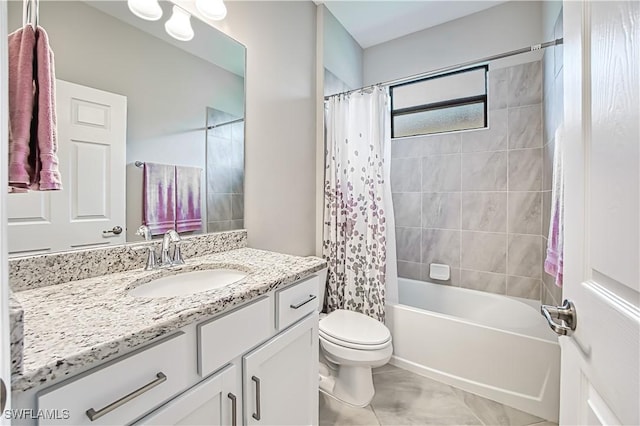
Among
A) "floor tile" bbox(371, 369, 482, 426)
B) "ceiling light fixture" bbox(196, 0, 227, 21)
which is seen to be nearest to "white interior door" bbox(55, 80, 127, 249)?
"ceiling light fixture" bbox(196, 0, 227, 21)

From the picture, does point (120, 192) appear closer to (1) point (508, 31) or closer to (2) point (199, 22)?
(2) point (199, 22)

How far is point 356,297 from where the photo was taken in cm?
205

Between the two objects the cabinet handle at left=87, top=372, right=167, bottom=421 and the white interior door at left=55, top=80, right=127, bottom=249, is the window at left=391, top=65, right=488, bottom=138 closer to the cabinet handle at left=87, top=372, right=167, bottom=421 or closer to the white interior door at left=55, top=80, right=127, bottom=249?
the white interior door at left=55, top=80, right=127, bottom=249

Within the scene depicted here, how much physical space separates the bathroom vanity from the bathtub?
3.15 ft

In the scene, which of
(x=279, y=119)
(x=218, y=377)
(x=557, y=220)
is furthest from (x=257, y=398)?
(x=557, y=220)

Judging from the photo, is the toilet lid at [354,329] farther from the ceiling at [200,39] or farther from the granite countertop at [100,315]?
the ceiling at [200,39]

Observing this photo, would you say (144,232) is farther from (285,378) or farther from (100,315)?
(285,378)

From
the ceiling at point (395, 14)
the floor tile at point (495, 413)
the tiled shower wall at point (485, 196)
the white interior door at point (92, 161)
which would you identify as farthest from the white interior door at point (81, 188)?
the tiled shower wall at point (485, 196)

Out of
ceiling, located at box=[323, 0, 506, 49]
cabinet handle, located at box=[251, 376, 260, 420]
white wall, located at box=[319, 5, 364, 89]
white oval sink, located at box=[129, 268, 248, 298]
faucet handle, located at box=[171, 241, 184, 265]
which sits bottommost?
cabinet handle, located at box=[251, 376, 260, 420]

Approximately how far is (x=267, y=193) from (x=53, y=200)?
0.99 metres

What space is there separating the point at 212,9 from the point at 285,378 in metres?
1.67

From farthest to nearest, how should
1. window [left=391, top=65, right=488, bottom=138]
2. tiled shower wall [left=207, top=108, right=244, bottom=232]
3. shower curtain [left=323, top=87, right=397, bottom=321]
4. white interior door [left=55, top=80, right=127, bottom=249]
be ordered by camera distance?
window [left=391, top=65, right=488, bottom=138] → shower curtain [left=323, top=87, right=397, bottom=321] → tiled shower wall [left=207, top=108, right=244, bottom=232] → white interior door [left=55, top=80, right=127, bottom=249]

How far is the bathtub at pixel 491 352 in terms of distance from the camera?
150 centimetres

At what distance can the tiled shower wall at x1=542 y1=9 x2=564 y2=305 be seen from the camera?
1.59 m
